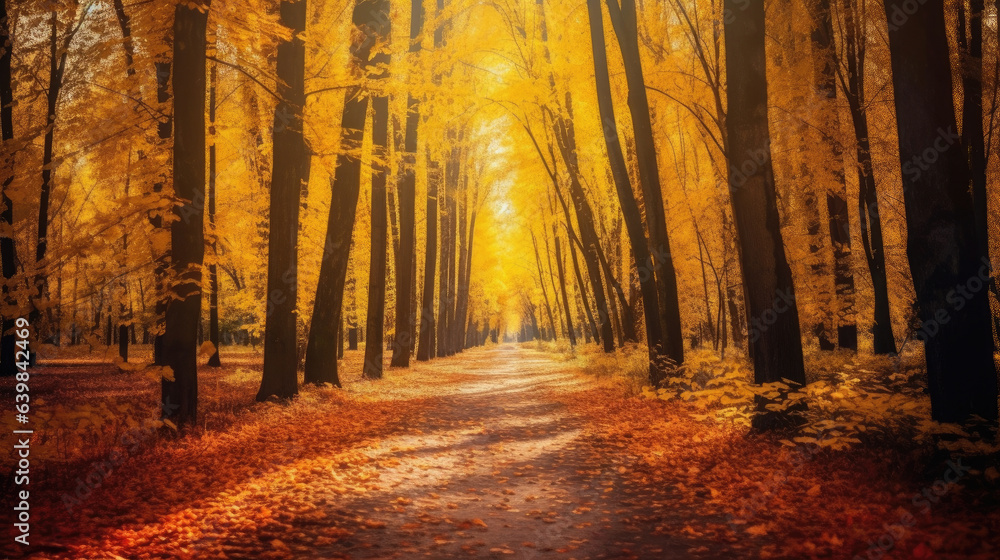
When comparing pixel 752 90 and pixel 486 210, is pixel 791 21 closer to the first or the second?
pixel 752 90

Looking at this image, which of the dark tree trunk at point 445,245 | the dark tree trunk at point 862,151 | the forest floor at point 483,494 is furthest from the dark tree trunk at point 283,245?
the dark tree trunk at point 445,245

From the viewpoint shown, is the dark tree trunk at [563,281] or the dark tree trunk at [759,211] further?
the dark tree trunk at [563,281]

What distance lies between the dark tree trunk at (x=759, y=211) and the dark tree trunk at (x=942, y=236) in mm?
2257

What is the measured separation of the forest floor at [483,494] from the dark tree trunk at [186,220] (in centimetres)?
68

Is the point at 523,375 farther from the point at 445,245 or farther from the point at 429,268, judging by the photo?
the point at 445,245

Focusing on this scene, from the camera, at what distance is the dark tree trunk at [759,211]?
7258 mm

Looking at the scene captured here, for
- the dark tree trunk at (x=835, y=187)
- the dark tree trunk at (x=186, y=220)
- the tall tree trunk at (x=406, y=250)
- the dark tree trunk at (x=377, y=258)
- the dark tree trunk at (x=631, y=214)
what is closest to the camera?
the dark tree trunk at (x=186, y=220)

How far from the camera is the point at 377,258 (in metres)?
17.1

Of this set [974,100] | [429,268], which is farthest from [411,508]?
[429,268]

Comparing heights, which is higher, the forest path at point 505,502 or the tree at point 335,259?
the tree at point 335,259

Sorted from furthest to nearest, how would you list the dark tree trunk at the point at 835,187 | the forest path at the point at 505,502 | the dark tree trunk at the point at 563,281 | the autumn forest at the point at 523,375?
the dark tree trunk at the point at 563,281
the dark tree trunk at the point at 835,187
the autumn forest at the point at 523,375
the forest path at the point at 505,502

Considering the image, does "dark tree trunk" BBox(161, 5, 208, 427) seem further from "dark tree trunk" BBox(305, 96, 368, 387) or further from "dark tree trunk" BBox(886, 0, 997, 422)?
"dark tree trunk" BBox(886, 0, 997, 422)

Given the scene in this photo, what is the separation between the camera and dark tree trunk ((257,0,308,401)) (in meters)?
10.5

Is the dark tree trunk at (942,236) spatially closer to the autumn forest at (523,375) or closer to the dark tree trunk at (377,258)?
the autumn forest at (523,375)
